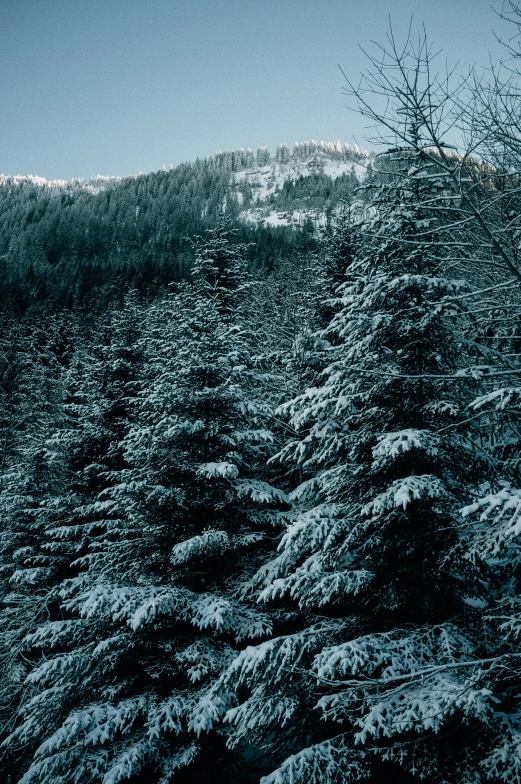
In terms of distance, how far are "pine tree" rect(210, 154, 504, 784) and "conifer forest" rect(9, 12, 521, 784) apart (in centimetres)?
4

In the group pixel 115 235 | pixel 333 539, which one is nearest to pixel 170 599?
pixel 333 539

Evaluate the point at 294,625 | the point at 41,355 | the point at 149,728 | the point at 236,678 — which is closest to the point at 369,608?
the point at 236,678

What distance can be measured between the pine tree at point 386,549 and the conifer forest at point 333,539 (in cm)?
4

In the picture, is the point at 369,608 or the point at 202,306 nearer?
the point at 369,608

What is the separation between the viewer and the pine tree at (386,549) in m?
4.99

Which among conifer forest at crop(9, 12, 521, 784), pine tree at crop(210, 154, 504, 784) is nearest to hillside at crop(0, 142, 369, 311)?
conifer forest at crop(9, 12, 521, 784)

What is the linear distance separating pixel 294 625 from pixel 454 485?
5.29 meters

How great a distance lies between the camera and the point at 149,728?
284 inches

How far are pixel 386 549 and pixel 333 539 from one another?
0.90 metres

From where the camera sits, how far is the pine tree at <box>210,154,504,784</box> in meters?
4.99

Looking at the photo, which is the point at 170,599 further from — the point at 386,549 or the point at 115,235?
the point at 115,235

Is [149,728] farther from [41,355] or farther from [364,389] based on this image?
[41,355]

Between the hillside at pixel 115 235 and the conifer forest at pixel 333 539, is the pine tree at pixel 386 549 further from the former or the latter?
the hillside at pixel 115 235

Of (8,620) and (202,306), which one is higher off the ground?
(202,306)
